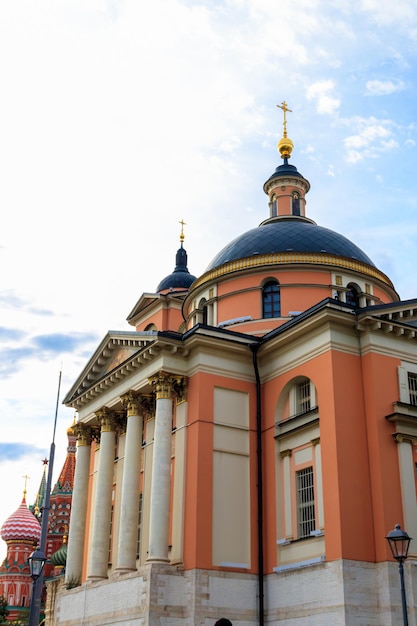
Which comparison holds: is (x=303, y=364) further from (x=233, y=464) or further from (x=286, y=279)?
(x=286, y=279)

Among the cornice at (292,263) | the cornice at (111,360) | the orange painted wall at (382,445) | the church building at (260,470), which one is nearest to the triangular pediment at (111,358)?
the cornice at (111,360)

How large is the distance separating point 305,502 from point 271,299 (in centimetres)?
932

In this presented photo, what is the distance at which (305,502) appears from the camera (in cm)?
2225

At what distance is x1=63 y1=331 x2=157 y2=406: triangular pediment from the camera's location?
26.4 metres

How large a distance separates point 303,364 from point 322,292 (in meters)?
6.26

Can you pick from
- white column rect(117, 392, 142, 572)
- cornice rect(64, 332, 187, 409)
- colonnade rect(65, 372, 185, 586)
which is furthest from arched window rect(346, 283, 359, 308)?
white column rect(117, 392, 142, 572)

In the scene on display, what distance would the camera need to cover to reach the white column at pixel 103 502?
26.2 metres

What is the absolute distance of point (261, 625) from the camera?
21906 mm

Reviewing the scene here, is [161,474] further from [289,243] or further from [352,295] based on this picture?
[289,243]

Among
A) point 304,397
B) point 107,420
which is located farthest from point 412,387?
point 107,420

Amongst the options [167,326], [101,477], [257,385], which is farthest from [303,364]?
[167,326]

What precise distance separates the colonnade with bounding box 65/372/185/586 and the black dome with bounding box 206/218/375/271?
25.9ft

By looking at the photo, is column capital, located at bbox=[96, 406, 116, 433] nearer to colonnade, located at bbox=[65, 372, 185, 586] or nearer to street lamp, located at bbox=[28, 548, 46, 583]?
colonnade, located at bbox=[65, 372, 185, 586]

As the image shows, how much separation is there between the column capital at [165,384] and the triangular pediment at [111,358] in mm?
1119
